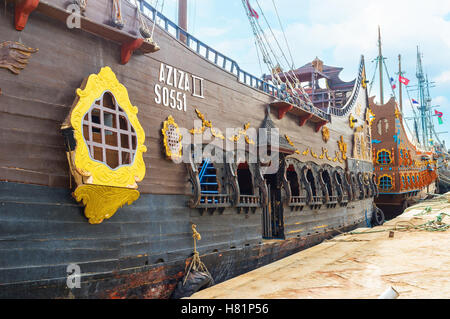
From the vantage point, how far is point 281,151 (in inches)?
398

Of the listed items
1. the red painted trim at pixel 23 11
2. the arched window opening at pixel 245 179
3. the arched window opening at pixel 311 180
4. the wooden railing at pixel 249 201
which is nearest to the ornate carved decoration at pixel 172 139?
the wooden railing at pixel 249 201

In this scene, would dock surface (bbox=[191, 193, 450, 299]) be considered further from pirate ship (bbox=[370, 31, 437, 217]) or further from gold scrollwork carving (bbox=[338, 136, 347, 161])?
pirate ship (bbox=[370, 31, 437, 217])

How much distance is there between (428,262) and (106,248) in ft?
19.5

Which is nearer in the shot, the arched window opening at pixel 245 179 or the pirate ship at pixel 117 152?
the pirate ship at pixel 117 152

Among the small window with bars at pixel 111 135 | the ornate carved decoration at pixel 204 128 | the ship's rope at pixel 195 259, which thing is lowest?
the ship's rope at pixel 195 259

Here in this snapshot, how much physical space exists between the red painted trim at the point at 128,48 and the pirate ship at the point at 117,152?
2cm

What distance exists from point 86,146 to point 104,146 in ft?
1.23

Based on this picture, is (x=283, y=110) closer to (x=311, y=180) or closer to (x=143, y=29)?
(x=311, y=180)

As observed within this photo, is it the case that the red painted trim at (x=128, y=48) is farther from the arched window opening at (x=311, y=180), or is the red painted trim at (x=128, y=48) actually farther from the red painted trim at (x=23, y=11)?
the arched window opening at (x=311, y=180)

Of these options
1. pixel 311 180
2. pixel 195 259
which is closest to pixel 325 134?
pixel 311 180

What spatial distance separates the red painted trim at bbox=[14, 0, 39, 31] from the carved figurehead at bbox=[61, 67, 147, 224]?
1043 mm

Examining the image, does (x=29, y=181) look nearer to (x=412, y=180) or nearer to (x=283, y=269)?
(x=283, y=269)

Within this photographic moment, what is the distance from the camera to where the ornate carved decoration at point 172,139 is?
6.96m

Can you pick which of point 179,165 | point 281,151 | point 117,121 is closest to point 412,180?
point 281,151
